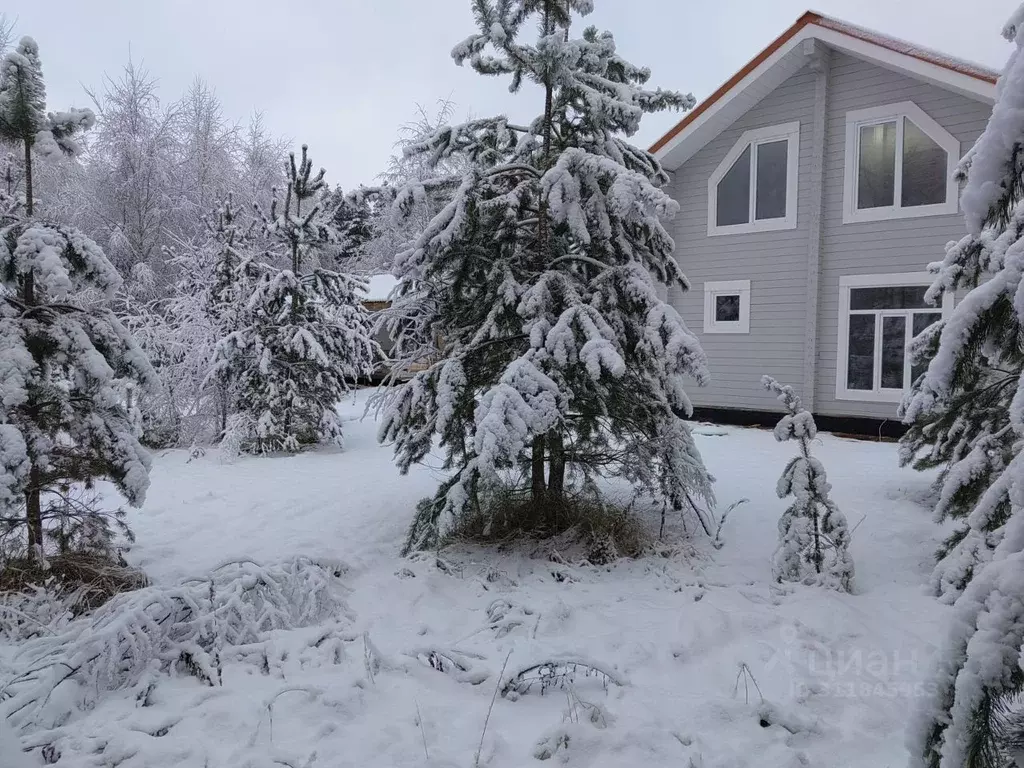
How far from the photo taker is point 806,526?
4.25 m

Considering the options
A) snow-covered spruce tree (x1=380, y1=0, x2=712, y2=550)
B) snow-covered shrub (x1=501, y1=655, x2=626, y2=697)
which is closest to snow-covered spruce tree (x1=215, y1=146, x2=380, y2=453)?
snow-covered spruce tree (x1=380, y1=0, x2=712, y2=550)

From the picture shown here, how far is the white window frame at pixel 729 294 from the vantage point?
11.8 metres

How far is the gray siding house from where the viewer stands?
10031mm

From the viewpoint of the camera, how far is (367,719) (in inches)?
107

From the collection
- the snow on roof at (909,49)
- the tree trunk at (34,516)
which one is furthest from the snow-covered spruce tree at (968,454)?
the snow on roof at (909,49)

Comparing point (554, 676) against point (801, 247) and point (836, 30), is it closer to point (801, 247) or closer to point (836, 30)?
point (801, 247)

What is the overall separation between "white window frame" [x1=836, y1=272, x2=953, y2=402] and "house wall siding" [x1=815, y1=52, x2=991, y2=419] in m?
0.08

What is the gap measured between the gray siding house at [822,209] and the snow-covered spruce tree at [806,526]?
286 inches

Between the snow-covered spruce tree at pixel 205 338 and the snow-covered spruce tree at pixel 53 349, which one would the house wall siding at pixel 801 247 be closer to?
the snow-covered spruce tree at pixel 205 338

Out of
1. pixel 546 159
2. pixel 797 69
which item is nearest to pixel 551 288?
pixel 546 159

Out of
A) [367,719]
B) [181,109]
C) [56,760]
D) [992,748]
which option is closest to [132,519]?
[56,760]

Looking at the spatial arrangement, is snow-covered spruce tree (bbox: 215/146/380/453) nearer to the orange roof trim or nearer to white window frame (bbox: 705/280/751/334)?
white window frame (bbox: 705/280/751/334)

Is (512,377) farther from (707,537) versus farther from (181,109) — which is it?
(181,109)

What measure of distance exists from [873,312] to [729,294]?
2.47 metres
